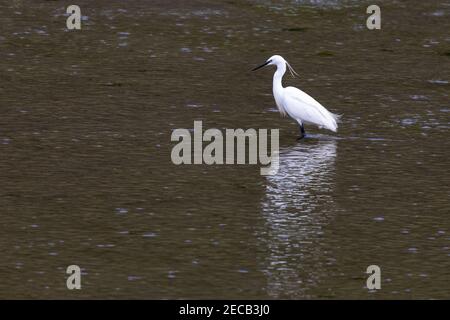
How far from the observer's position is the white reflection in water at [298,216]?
34.9 ft

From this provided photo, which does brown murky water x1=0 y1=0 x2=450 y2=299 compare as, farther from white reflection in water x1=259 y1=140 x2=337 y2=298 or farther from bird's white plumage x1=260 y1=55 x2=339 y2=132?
bird's white plumage x1=260 y1=55 x2=339 y2=132

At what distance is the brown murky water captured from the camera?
10.8 metres

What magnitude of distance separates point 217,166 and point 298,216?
7.24 ft

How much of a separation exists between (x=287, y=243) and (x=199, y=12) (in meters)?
11.7

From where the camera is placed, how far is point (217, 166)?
14.4 metres

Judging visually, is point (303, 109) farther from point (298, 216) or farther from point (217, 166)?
point (298, 216)

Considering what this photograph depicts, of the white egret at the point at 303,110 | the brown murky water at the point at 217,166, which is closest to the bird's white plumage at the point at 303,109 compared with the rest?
the white egret at the point at 303,110

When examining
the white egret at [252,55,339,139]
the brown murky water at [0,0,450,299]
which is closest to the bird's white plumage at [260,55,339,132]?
the white egret at [252,55,339,139]

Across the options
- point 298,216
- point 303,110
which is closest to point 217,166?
point 303,110

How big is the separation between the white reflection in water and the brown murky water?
0.03 m

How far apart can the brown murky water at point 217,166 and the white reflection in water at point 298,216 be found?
1.0 inches

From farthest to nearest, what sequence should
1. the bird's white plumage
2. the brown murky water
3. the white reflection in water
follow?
1. the bird's white plumage
2. the brown murky water
3. the white reflection in water

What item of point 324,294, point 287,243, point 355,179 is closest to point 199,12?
point 355,179
